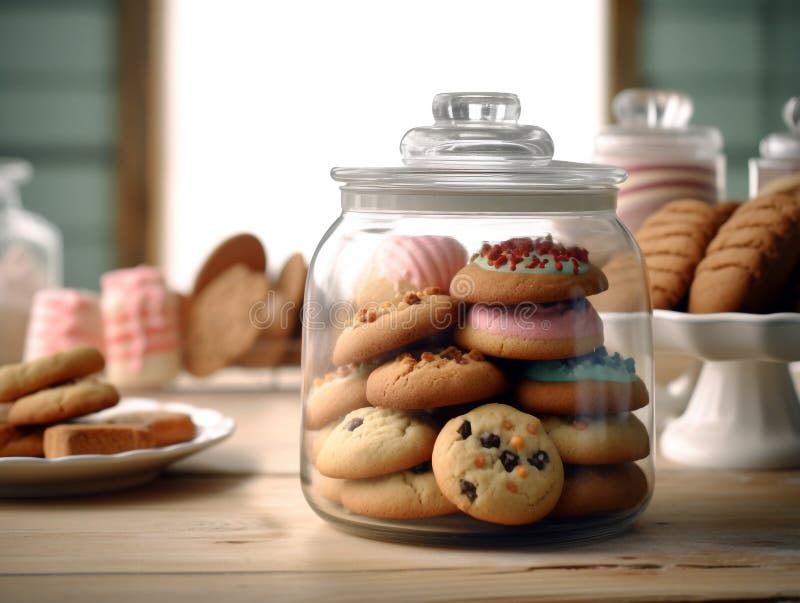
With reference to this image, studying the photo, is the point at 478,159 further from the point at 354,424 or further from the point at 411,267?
the point at 354,424

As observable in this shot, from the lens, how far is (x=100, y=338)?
4.21 feet

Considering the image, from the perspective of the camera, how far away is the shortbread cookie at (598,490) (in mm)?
638

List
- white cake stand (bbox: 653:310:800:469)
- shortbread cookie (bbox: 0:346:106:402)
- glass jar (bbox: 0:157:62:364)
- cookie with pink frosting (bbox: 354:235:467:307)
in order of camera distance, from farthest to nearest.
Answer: glass jar (bbox: 0:157:62:364)
white cake stand (bbox: 653:310:800:469)
shortbread cookie (bbox: 0:346:106:402)
cookie with pink frosting (bbox: 354:235:467:307)

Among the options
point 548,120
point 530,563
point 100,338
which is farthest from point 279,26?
point 530,563

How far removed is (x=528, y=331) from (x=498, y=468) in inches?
3.6

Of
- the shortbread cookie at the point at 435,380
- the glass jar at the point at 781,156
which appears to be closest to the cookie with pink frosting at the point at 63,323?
the shortbread cookie at the point at 435,380

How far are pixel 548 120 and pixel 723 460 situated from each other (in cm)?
298

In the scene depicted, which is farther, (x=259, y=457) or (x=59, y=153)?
(x=59, y=153)

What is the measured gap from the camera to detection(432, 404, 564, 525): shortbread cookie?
0.60 meters

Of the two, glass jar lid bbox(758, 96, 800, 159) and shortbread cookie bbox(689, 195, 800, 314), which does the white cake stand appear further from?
glass jar lid bbox(758, 96, 800, 159)

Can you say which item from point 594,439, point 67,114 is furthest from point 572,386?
point 67,114

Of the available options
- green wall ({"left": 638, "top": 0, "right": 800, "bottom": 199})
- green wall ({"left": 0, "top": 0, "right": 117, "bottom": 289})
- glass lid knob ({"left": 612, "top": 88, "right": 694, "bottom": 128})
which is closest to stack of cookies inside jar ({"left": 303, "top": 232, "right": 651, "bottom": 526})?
glass lid knob ({"left": 612, "top": 88, "right": 694, "bottom": 128})

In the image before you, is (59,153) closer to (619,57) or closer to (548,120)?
(548,120)

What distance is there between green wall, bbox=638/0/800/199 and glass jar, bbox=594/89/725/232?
2.80 metres
